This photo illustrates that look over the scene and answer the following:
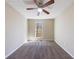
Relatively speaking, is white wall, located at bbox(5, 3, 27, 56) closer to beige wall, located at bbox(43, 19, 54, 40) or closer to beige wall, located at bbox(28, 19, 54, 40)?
beige wall, located at bbox(28, 19, 54, 40)

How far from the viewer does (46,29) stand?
11.5 m

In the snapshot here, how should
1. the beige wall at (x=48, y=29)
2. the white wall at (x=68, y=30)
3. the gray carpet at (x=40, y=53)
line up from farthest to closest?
the beige wall at (x=48, y=29), the white wall at (x=68, y=30), the gray carpet at (x=40, y=53)

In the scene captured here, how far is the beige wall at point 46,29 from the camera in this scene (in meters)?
11.4

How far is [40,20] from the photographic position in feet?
37.6

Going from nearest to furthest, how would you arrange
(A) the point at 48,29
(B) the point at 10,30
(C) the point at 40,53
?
(B) the point at 10,30, (C) the point at 40,53, (A) the point at 48,29

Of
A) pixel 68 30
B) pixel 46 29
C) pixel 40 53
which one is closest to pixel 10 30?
pixel 40 53

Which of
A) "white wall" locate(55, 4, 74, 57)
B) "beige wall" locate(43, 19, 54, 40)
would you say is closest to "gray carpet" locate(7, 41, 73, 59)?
"white wall" locate(55, 4, 74, 57)

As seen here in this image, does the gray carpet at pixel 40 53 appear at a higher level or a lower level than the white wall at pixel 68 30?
lower

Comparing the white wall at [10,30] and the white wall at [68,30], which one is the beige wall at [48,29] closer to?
the white wall at [68,30]

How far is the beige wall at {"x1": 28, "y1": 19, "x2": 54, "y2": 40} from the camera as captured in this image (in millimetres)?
11391

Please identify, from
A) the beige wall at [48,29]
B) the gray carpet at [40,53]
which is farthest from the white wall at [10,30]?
the beige wall at [48,29]

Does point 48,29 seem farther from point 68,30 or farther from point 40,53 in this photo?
point 40,53
